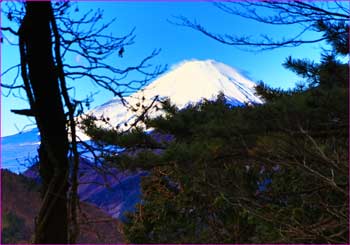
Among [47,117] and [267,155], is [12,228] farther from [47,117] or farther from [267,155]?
[47,117]

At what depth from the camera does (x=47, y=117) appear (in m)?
3.15

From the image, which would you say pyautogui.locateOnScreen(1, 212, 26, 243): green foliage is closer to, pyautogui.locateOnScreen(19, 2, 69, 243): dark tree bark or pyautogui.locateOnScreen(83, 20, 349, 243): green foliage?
pyautogui.locateOnScreen(83, 20, 349, 243): green foliage

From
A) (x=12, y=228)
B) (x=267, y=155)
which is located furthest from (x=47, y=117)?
(x=12, y=228)

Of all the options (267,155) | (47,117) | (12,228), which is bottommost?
(267,155)

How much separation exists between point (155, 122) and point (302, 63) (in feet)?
5.67

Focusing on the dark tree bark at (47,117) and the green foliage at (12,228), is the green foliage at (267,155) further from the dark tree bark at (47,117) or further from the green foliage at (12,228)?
the green foliage at (12,228)

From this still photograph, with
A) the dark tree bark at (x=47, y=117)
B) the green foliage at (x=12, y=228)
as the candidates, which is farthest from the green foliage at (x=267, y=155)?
the green foliage at (x=12, y=228)

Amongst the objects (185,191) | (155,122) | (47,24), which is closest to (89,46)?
(47,24)

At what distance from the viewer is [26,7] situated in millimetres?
3230

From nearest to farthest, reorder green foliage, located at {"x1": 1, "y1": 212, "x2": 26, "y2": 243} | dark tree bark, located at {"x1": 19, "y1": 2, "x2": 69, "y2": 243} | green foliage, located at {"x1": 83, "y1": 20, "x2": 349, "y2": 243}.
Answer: dark tree bark, located at {"x1": 19, "y1": 2, "x2": 69, "y2": 243}, green foliage, located at {"x1": 83, "y1": 20, "x2": 349, "y2": 243}, green foliage, located at {"x1": 1, "y1": 212, "x2": 26, "y2": 243}

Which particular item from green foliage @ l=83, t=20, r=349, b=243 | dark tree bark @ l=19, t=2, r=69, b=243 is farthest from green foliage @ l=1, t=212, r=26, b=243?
dark tree bark @ l=19, t=2, r=69, b=243

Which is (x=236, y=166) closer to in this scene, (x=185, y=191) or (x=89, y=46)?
(x=185, y=191)

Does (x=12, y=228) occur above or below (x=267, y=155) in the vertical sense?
above

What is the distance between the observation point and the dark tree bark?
299 cm
